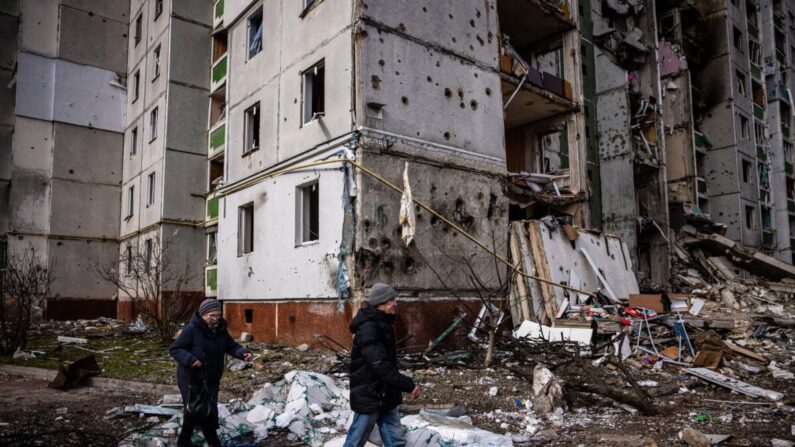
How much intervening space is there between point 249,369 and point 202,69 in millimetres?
14673

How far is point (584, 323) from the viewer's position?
33.1ft

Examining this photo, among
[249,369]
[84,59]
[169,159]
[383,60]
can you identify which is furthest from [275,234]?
[84,59]

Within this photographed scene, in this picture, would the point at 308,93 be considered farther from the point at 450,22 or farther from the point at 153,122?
the point at 153,122

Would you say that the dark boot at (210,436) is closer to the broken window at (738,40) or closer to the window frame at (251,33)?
the window frame at (251,33)

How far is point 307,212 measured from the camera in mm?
11727

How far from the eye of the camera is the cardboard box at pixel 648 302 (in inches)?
435

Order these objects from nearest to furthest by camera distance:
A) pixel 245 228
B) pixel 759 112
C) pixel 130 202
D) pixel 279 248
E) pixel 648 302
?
pixel 648 302
pixel 279 248
pixel 245 228
pixel 130 202
pixel 759 112

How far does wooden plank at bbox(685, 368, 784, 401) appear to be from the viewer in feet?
22.3

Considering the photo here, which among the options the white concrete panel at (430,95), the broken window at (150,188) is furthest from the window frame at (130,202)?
the white concrete panel at (430,95)

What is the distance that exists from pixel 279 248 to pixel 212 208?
8167 mm

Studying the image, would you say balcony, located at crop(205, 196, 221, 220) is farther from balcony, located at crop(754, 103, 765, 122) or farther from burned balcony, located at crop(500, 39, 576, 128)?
balcony, located at crop(754, 103, 765, 122)

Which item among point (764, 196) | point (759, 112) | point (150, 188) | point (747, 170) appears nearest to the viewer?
point (150, 188)

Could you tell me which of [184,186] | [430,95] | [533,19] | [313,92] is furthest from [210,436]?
[184,186]

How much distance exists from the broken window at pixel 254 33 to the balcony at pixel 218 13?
19.0 ft
